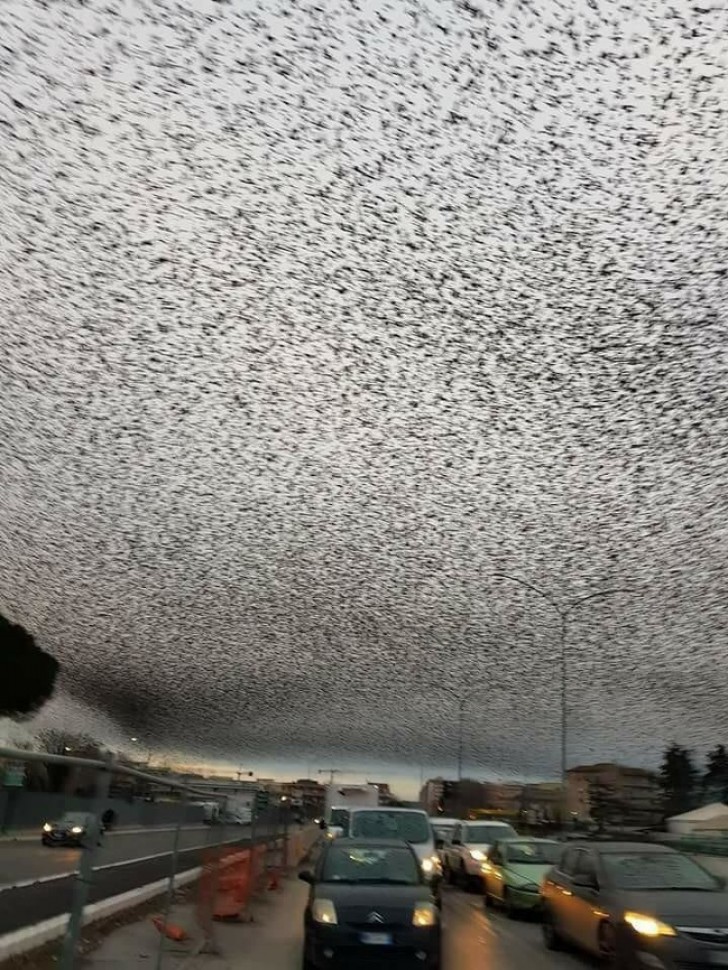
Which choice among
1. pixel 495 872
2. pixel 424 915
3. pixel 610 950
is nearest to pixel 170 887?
pixel 424 915

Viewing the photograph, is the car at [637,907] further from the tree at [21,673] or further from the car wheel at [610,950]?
the tree at [21,673]

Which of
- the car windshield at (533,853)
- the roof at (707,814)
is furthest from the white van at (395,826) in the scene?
the roof at (707,814)

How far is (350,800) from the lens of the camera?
38750mm

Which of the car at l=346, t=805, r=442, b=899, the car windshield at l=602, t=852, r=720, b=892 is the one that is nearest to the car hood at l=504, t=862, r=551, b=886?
the car at l=346, t=805, r=442, b=899

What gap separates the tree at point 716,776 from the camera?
129500 millimetres

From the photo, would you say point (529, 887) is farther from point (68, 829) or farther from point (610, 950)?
point (68, 829)

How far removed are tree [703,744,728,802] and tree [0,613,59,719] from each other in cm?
9904

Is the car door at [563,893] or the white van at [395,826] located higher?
the white van at [395,826]

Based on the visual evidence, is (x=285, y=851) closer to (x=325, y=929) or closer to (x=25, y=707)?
(x=325, y=929)

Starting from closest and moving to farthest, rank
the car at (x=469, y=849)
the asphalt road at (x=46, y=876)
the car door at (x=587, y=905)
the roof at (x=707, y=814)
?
the asphalt road at (x=46, y=876) < the car door at (x=587, y=905) < the car at (x=469, y=849) < the roof at (x=707, y=814)

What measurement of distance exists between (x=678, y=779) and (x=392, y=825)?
454 ft

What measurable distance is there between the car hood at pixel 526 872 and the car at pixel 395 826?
1470 mm

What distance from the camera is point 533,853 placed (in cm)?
2002

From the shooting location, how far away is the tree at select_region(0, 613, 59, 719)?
58.1 m
